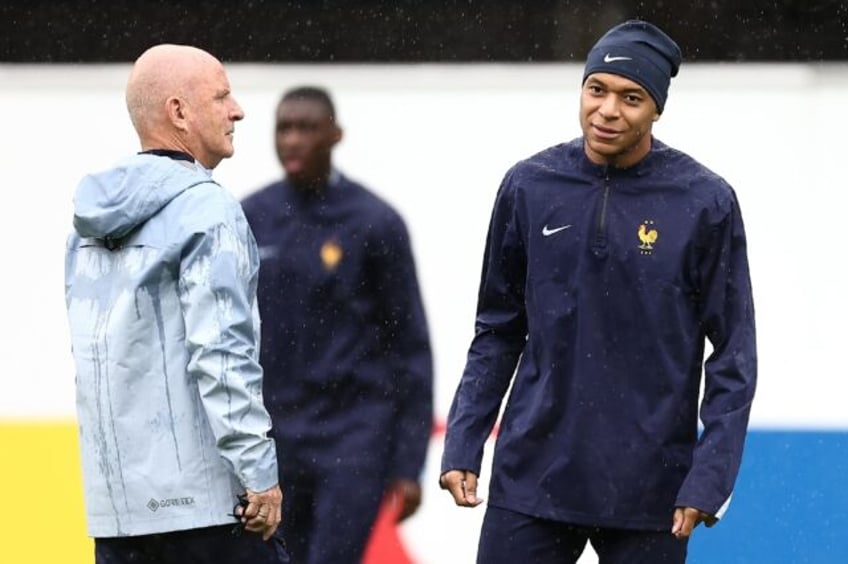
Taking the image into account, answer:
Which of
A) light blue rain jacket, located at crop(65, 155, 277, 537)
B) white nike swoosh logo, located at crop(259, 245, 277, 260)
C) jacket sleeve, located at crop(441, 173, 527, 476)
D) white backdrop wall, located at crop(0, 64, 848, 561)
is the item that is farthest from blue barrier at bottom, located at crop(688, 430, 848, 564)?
light blue rain jacket, located at crop(65, 155, 277, 537)

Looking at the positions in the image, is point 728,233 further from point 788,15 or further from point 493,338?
point 788,15

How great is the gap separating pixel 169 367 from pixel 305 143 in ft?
7.75

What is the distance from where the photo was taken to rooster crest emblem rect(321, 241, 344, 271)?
6.20 m

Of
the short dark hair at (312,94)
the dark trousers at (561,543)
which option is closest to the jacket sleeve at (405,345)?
the short dark hair at (312,94)

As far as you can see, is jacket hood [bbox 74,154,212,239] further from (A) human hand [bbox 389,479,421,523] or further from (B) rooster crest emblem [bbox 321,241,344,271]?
(A) human hand [bbox 389,479,421,523]

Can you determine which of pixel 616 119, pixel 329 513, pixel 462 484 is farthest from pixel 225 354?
pixel 329 513

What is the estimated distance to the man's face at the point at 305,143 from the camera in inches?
249

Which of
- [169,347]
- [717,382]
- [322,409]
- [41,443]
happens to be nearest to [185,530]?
[169,347]

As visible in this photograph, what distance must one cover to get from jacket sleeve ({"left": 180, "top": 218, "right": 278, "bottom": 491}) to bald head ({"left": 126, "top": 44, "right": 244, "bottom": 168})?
0.29 m

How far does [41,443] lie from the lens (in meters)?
6.43

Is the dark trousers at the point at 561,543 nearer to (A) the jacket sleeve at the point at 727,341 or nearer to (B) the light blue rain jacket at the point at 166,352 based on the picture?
(A) the jacket sleeve at the point at 727,341

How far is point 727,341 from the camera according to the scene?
13.9 feet

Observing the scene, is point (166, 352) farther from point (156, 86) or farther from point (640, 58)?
point (640, 58)

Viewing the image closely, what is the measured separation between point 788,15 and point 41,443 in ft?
8.43
